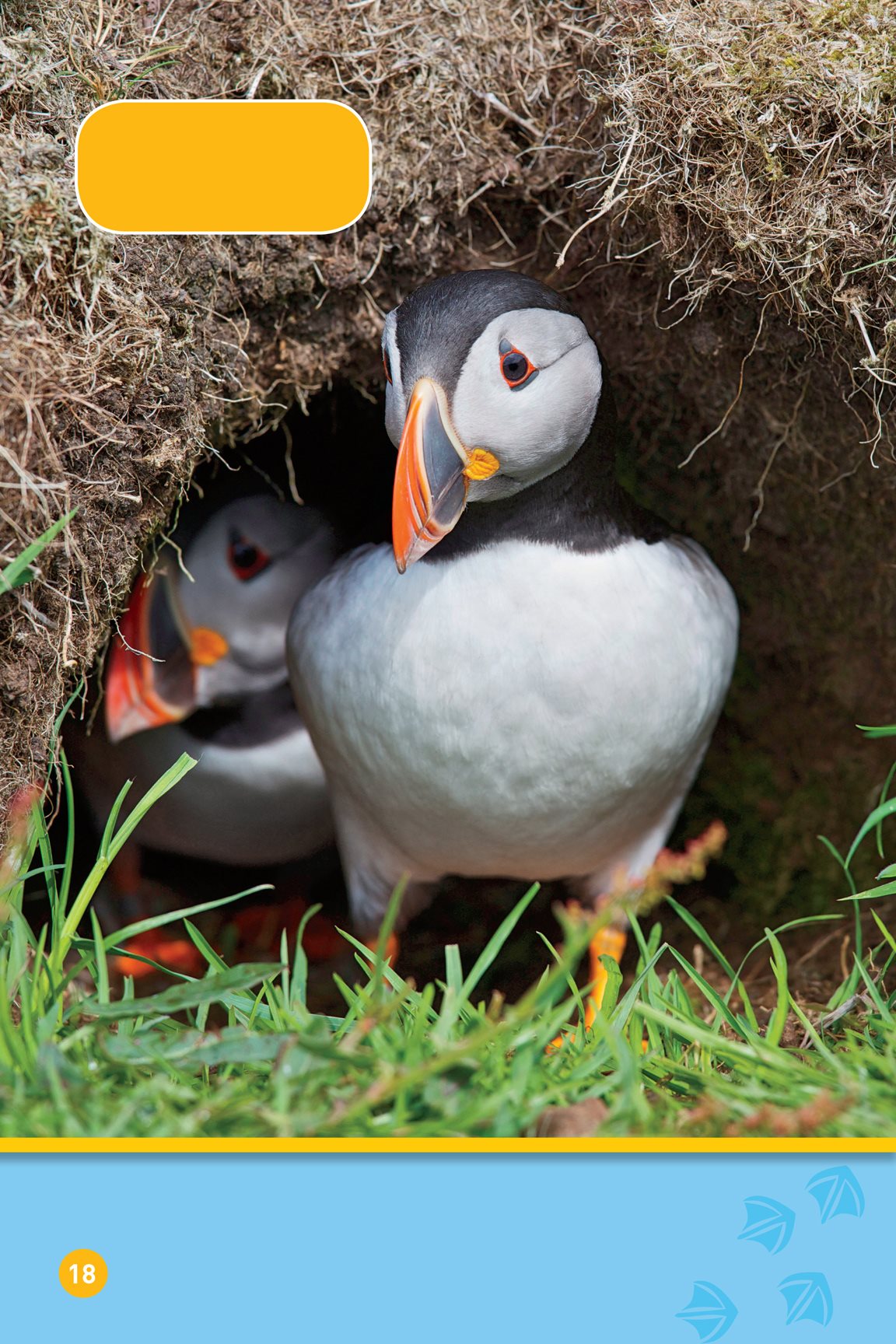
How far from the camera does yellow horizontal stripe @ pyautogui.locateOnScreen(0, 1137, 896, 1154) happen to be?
1.40 m

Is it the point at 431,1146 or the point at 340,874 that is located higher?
the point at 431,1146

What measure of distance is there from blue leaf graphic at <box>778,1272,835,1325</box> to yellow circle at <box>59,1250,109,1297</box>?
783 mm

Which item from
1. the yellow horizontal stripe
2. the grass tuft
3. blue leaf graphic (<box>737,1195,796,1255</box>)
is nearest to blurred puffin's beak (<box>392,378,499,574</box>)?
the grass tuft

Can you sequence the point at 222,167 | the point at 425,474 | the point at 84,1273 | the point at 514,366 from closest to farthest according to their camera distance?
the point at 84,1273, the point at 222,167, the point at 425,474, the point at 514,366

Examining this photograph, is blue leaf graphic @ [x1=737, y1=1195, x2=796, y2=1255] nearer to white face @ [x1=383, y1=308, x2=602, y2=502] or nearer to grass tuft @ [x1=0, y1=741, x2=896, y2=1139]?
grass tuft @ [x1=0, y1=741, x2=896, y2=1139]

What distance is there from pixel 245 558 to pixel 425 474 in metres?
1.63

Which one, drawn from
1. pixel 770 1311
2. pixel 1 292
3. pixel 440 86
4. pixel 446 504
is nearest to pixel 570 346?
pixel 446 504

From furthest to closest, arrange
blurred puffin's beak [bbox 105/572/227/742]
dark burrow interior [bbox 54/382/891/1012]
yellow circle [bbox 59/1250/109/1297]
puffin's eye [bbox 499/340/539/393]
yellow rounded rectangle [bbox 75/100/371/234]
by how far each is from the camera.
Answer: dark burrow interior [bbox 54/382/891/1012] < blurred puffin's beak [bbox 105/572/227/742] < puffin's eye [bbox 499/340/539/393] < yellow rounded rectangle [bbox 75/100/371/234] < yellow circle [bbox 59/1250/109/1297]

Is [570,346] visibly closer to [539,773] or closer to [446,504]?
[446,504]

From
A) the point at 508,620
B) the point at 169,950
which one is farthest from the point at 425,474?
the point at 169,950

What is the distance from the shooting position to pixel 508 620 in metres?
2.81

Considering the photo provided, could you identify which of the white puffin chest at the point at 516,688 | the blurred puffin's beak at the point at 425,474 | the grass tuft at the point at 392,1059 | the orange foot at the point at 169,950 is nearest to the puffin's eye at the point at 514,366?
the blurred puffin's beak at the point at 425,474

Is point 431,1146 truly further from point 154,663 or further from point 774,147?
point 154,663

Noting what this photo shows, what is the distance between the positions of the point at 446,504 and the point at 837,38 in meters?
1.40
